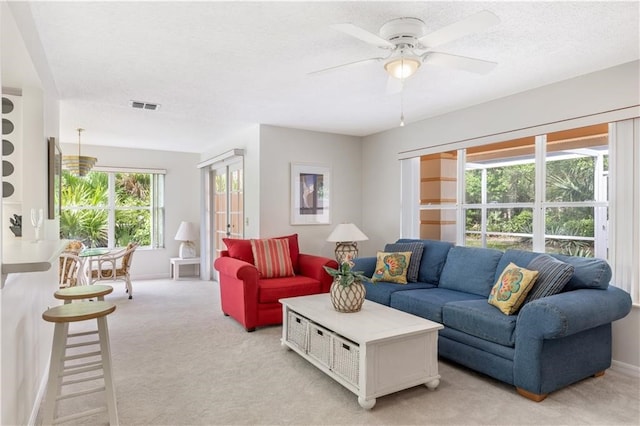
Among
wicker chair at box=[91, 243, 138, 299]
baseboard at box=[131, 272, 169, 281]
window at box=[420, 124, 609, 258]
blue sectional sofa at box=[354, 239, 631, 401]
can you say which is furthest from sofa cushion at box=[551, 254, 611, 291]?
baseboard at box=[131, 272, 169, 281]

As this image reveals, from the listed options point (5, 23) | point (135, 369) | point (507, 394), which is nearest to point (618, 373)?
point (507, 394)

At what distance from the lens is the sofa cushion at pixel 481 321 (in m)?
2.62

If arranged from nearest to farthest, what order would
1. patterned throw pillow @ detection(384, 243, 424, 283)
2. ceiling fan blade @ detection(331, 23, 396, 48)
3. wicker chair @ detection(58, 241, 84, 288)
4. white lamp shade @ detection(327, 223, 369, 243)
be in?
ceiling fan blade @ detection(331, 23, 396, 48)
patterned throw pillow @ detection(384, 243, 424, 283)
wicker chair @ detection(58, 241, 84, 288)
white lamp shade @ detection(327, 223, 369, 243)

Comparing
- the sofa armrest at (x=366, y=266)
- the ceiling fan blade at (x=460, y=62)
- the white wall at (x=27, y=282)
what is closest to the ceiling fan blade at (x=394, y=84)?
the ceiling fan blade at (x=460, y=62)

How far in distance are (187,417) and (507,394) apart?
2.09 metres

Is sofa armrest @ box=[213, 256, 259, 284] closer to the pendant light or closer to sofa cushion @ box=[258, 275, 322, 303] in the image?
sofa cushion @ box=[258, 275, 322, 303]

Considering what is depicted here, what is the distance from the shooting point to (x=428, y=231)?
4.80m

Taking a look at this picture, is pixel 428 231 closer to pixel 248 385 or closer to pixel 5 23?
pixel 248 385

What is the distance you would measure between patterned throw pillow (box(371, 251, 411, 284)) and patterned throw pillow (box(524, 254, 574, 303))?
4.58ft

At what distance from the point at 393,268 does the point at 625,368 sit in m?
2.04

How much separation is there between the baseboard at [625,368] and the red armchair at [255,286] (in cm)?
262

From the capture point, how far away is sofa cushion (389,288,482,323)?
10.5ft

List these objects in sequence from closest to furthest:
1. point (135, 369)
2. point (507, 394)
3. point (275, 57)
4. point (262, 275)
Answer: point (507, 394) < point (275, 57) < point (135, 369) < point (262, 275)

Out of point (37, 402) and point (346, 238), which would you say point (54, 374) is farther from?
point (346, 238)
